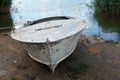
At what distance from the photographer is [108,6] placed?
11836 millimetres

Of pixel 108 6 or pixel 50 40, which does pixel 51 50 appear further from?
pixel 108 6

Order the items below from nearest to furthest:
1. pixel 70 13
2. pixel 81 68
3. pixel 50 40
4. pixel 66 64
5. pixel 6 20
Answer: pixel 50 40 → pixel 81 68 → pixel 66 64 → pixel 6 20 → pixel 70 13

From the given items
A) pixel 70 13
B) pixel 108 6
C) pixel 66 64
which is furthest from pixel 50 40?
pixel 70 13

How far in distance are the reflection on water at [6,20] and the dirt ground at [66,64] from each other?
4.54m

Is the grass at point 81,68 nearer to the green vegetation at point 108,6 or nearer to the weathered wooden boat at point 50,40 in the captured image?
the weathered wooden boat at point 50,40

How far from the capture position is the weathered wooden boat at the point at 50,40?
16.2ft

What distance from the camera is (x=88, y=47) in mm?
6883

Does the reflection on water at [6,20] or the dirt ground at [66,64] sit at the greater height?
the reflection on water at [6,20]

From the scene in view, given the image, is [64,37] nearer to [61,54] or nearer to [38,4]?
[61,54]

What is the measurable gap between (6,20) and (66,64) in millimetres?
7102

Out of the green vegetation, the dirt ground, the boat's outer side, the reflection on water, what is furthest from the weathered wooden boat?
the green vegetation

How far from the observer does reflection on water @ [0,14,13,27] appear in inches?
453

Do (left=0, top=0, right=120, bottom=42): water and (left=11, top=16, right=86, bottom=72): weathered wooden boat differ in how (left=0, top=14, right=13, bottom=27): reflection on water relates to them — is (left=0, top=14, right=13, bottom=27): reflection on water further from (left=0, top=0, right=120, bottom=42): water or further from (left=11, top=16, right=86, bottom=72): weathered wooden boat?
(left=11, top=16, right=86, bottom=72): weathered wooden boat

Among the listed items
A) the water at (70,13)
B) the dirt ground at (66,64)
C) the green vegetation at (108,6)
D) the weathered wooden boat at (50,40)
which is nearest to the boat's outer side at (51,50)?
the weathered wooden boat at (50,40)
